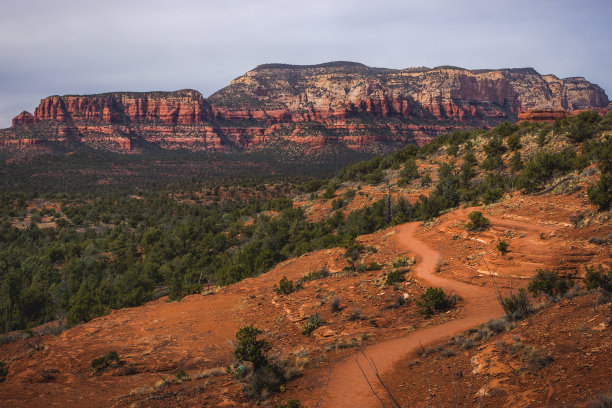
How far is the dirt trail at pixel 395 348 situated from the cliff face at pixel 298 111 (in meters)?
130

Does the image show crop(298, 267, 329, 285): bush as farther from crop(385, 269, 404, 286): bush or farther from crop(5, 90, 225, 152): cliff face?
crop(5, 90, 225, 152): cliff face

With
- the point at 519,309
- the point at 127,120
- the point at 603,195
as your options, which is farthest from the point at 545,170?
the point at 127,120

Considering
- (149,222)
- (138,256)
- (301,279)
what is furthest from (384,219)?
(149,222)

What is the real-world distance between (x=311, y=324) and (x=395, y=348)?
11.4 feet

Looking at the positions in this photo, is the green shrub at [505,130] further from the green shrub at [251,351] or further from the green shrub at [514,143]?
the green shrub at [251,351]

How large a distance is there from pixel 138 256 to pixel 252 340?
33.3 metres

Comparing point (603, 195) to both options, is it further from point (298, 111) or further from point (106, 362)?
point (298, 111)

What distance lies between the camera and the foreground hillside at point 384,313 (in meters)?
7.43

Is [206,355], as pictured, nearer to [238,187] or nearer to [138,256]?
[138,256]

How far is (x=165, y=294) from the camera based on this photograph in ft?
86.5

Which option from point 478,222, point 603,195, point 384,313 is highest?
point 603,195

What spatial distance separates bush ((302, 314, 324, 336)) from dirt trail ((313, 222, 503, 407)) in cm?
271

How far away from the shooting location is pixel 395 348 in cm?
978

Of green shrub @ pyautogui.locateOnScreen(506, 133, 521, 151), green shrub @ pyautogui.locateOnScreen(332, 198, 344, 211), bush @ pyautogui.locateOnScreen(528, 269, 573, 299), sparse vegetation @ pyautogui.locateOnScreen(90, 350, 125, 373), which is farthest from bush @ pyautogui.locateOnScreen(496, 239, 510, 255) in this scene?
green shrub @ pyautogui.locateOnScreen(332, 198, 344, 211)
